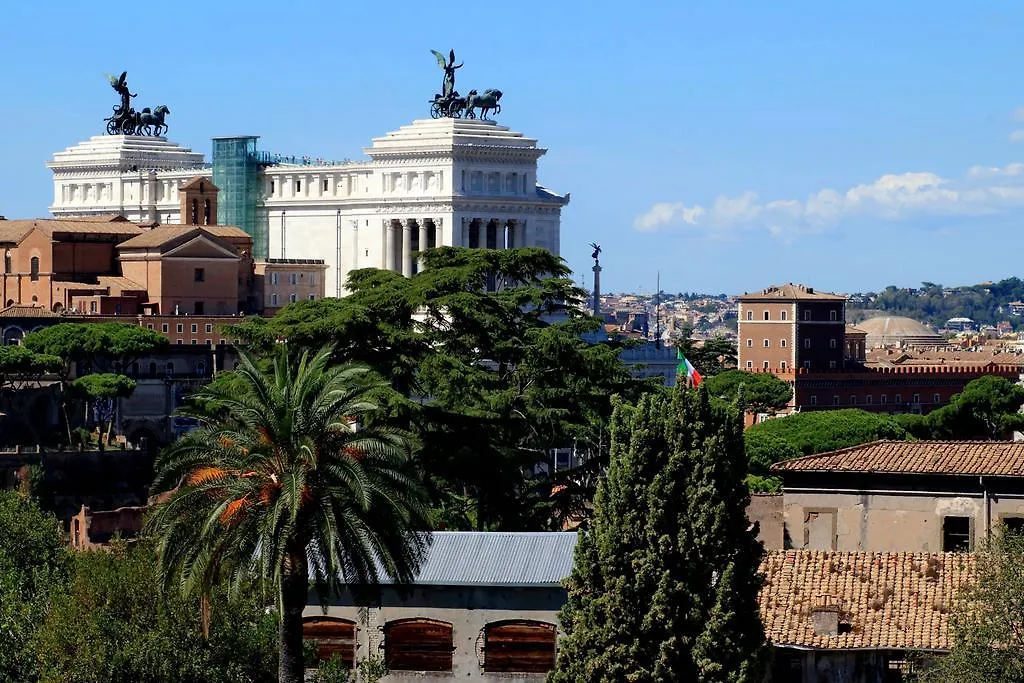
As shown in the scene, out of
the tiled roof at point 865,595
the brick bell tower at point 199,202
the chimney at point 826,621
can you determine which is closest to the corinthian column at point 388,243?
the brick bell tower at point 199,202

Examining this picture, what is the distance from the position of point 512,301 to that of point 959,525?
702 inches

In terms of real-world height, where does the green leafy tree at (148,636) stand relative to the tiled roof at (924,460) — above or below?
below

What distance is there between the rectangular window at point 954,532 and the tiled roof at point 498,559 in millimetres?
6757

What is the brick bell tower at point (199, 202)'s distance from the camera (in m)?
129

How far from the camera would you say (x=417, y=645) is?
3653 cm

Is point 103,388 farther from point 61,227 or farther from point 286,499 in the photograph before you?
point 286,499

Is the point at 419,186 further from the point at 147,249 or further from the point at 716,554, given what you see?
the point at 716,554

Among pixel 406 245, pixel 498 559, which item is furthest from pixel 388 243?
pixel 498 559

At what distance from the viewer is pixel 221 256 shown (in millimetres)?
116750

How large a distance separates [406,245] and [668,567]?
9447cm

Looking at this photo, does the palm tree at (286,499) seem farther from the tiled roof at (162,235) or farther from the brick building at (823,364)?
the brick building at (823,364)

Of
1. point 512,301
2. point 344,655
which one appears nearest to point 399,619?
point 344,655

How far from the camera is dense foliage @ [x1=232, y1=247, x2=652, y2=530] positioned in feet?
166

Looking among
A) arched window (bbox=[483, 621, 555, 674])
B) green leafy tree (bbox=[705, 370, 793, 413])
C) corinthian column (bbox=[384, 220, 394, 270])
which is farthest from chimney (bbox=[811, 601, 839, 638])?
corinthian column (bbox=[384, 220, 394, 270])
